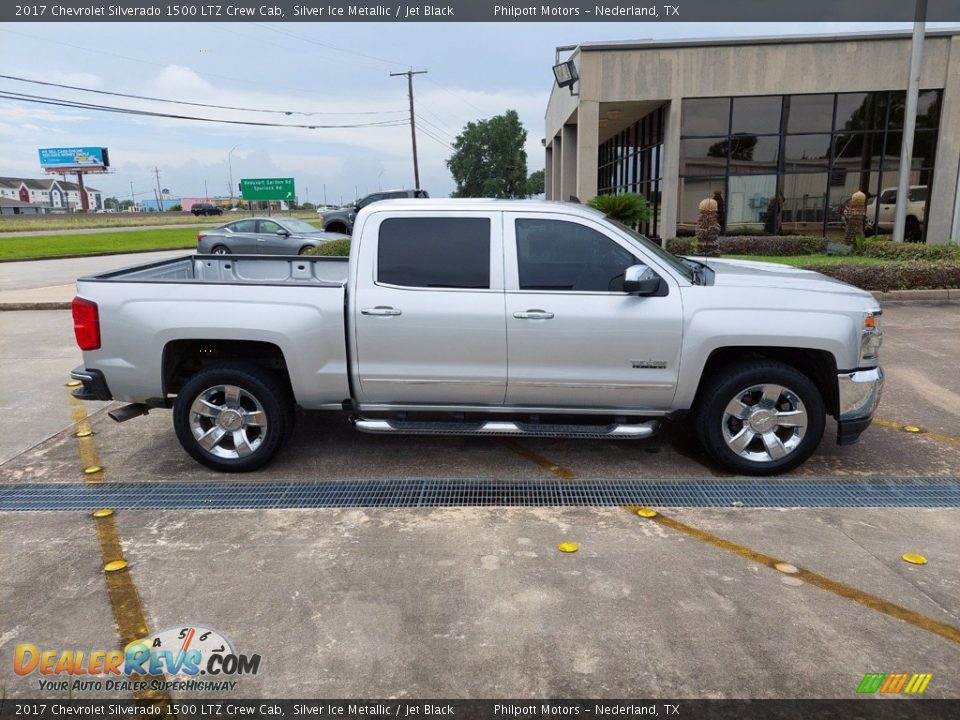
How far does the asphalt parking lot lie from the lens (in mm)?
2906

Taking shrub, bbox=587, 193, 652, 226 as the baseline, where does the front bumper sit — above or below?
below

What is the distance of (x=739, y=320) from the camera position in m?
4.59

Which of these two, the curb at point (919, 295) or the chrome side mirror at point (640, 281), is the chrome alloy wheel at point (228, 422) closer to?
the chrome side mirror at point (640, 281)

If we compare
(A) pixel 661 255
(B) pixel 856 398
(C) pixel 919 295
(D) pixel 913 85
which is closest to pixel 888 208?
(D) pixel 913 85

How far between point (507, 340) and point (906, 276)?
34.3ft

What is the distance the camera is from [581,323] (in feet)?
15.2

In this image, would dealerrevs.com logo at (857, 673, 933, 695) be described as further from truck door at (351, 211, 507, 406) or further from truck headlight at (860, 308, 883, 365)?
truck door at (351, 211, 507, 406)

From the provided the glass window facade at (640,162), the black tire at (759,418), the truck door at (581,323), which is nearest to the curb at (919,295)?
the black tire at (759,418)

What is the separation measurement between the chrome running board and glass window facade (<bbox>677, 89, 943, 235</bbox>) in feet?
53.4

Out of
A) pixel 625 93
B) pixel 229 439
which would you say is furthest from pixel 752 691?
pixel 625 93

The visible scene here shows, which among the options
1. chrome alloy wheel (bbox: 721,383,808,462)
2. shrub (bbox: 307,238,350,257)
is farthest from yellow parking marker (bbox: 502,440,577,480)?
shrub (bbox: 307,238,350,257)

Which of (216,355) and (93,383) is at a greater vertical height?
(216,355)

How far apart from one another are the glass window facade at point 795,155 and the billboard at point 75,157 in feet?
412

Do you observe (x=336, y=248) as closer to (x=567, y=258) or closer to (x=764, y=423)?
(x=567, y=258)
